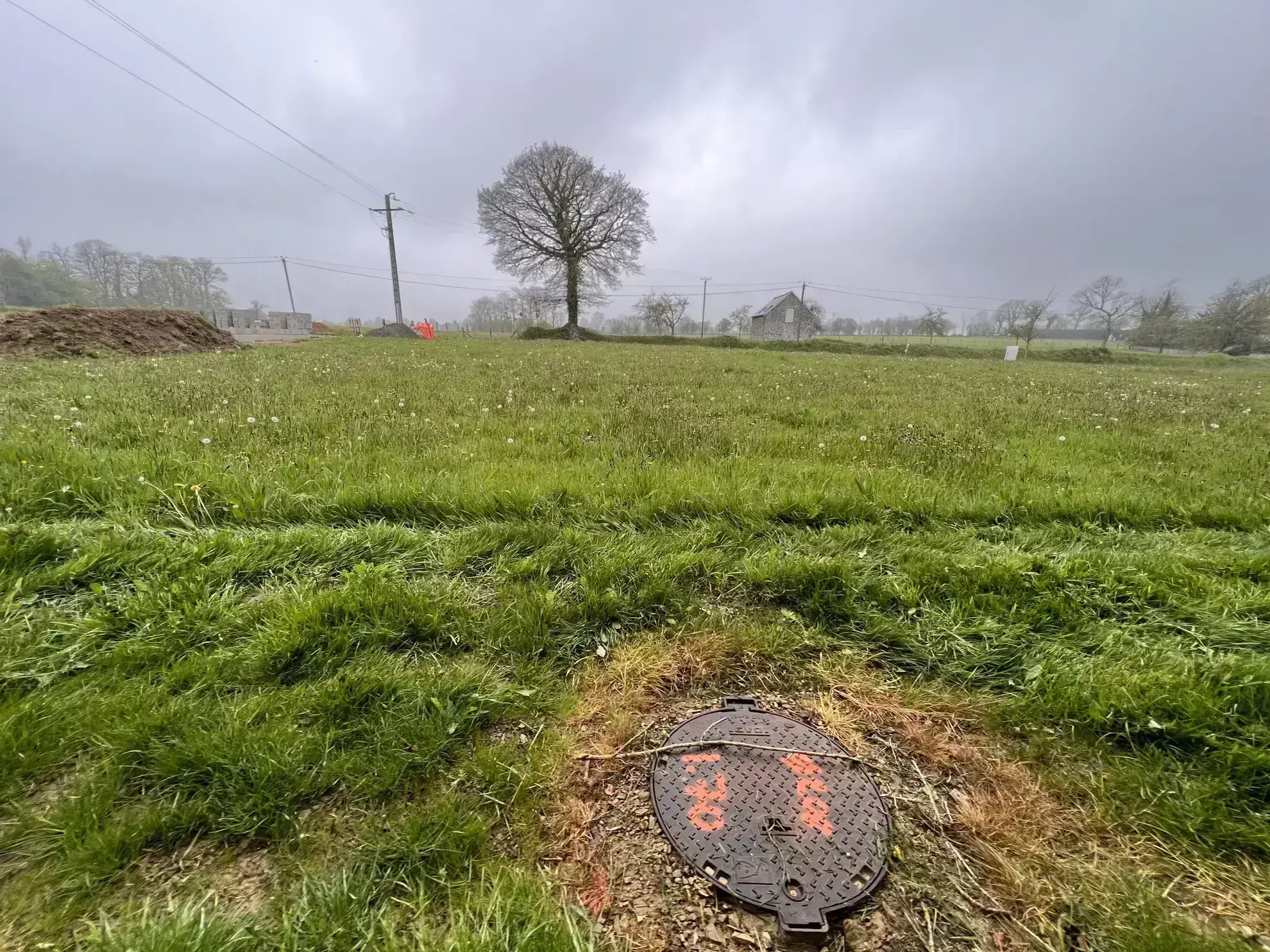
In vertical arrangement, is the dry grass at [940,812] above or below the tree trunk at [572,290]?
below

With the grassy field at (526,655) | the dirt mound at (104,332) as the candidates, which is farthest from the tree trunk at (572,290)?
the grassy field at (526,655)

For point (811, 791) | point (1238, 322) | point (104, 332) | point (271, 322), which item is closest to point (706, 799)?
point (811, 791)

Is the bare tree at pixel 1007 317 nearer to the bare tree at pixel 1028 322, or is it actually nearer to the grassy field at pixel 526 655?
the bare tree at pixel 1028 322

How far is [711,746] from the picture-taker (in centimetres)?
199

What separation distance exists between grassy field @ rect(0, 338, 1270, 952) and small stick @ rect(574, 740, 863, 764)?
0.10 m

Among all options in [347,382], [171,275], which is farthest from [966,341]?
[171,275]

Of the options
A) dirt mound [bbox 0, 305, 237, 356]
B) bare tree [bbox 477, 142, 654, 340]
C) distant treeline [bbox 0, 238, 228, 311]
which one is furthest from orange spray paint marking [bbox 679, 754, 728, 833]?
distant treeline [bbox 0, 238, 228, 311]

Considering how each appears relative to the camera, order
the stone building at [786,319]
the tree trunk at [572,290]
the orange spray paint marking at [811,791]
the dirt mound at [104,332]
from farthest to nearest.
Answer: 1. the stone building at [786,319]
2. the tree trunk at [572,290]
3. the dirt mound at [104,332]
4. the orange spray paint marking at [811,791]

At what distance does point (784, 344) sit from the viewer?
41906 millimetres

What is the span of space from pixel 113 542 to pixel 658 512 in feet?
11.5

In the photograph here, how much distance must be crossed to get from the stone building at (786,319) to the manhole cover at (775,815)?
6037 cm

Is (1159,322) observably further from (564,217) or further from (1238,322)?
(564,217)

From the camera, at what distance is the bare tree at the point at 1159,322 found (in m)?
49.8

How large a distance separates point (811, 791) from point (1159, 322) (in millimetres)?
76153
